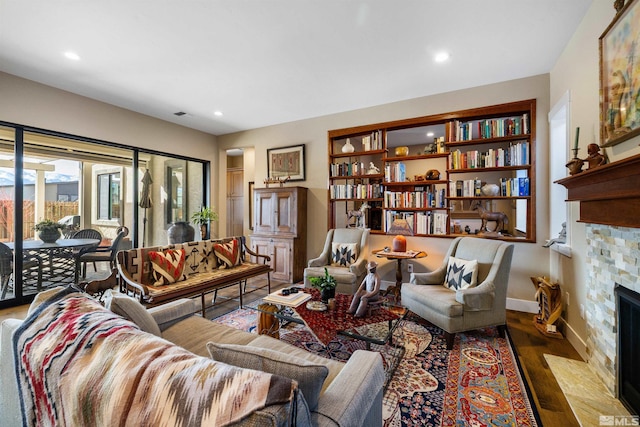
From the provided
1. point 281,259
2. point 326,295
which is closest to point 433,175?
point 326,295

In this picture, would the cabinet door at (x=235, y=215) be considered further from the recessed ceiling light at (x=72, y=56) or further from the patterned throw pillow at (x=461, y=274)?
the patterned throw pillow at (x=461, y=274)

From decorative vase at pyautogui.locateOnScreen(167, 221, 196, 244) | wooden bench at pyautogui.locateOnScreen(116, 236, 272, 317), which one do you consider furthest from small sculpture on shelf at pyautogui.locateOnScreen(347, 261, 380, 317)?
decorative vase at pyautogui.locateOnScreen(167, 221, 196, 244)

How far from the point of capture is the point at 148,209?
4.70 metres

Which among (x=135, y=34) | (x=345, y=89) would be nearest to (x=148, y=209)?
(x=135, y=34)

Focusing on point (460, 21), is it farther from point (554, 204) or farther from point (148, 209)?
point (148, 209)

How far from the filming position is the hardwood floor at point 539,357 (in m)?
1.62

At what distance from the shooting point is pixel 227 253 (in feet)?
11.5

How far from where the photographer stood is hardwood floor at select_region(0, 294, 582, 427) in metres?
1.62

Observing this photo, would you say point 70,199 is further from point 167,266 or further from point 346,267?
point 346,267

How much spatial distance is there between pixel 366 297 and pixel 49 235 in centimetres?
432

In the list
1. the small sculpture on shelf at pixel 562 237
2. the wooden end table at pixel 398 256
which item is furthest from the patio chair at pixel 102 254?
the small sculpture on shelf at pixel 562 237

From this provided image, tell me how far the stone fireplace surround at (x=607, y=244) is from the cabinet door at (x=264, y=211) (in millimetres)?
3787

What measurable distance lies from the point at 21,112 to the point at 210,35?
2.79 metres

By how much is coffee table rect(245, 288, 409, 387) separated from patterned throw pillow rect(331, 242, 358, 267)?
1.27m
